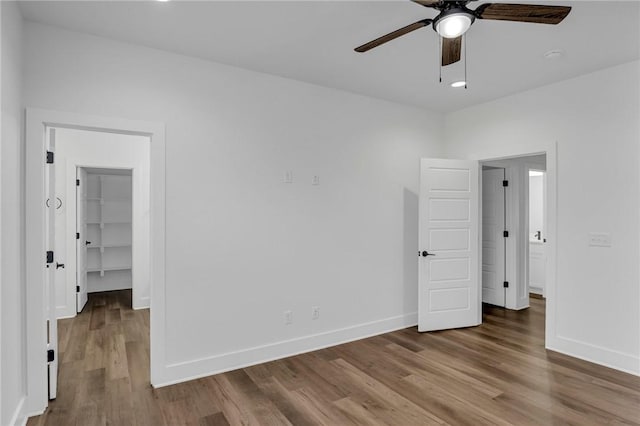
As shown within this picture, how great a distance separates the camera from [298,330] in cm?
369

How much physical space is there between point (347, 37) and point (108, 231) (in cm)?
613

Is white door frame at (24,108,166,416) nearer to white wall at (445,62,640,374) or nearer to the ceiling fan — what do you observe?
the ceiling fan

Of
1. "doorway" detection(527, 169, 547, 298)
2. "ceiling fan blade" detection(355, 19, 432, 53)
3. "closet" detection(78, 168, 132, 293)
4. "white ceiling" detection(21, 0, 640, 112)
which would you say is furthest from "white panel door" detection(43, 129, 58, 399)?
"doorway" detection(527, 169, 547, 298)

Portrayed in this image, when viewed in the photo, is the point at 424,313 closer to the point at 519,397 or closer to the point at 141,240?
the point at 519,397

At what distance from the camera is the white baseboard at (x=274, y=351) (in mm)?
3039

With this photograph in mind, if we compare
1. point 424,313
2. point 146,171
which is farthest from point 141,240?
point 424,313

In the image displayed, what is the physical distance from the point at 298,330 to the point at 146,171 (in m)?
3.47

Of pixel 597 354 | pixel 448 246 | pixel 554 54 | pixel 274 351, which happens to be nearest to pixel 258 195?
pixel 274 351

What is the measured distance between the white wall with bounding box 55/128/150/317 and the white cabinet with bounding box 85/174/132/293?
168 cm

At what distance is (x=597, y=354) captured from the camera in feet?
11.1

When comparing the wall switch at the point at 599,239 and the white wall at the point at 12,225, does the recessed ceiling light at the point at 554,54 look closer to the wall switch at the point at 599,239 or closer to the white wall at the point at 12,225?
the wall switch at the point at 599,239

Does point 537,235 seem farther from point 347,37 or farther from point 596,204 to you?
point 347,37

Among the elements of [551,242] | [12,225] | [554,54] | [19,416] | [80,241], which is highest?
[554,54]

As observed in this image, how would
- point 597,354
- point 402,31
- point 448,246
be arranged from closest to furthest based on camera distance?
1. point 402,31
2. point 597,354
3. point 448,246
